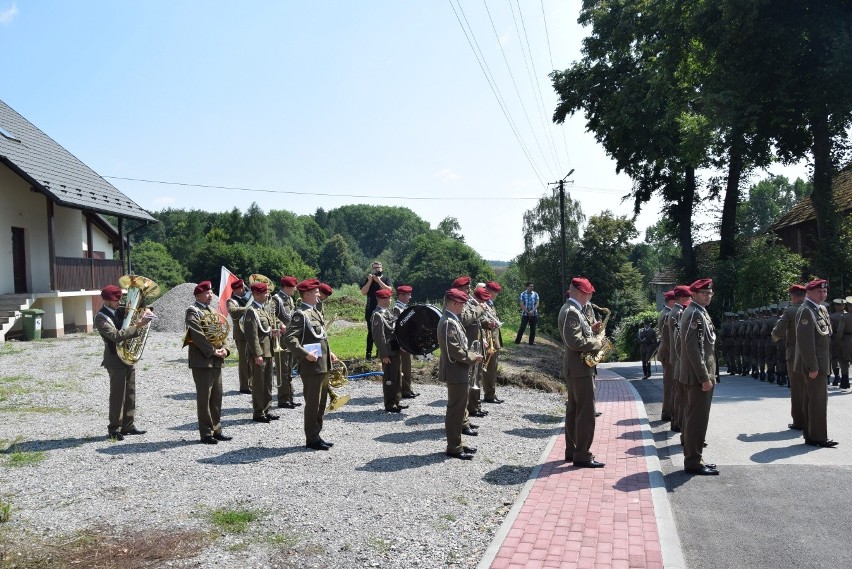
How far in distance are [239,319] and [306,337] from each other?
180 inches

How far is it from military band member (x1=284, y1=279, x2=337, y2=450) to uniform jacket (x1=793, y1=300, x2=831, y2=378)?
6.29 m

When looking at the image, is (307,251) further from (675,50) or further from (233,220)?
(675,50)

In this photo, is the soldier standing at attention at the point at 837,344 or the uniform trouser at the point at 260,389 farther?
the soldier standing at attention at the point at 837,344

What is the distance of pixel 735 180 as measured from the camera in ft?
105

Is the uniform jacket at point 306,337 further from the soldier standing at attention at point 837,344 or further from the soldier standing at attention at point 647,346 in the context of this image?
the soldier standing at attention at point 647,346

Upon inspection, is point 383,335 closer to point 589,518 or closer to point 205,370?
point 205,370

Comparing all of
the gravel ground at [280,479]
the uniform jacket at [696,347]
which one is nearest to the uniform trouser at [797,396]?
the uniform jacket at [696,347]

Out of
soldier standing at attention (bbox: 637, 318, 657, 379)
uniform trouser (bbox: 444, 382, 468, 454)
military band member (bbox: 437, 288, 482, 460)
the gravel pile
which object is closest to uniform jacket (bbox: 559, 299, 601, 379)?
military band member (bbox: 437, 288, 482, 460)

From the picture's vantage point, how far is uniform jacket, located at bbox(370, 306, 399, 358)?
1203 cm

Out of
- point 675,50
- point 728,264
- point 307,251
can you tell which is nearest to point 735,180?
point 728,264

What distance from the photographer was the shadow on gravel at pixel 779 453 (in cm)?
863

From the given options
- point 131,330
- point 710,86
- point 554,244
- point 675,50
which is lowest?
point 131,330

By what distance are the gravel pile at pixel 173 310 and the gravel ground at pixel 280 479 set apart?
46.7 feet

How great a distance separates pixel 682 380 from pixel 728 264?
2318cm
